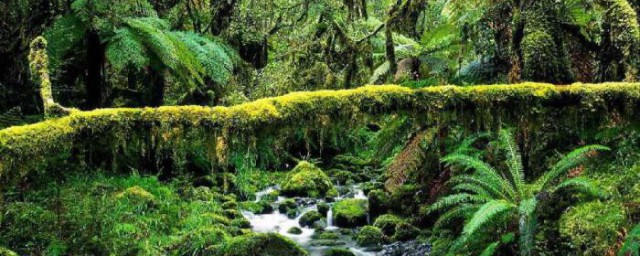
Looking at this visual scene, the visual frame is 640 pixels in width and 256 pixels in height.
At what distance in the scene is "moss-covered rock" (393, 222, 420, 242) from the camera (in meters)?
7.44

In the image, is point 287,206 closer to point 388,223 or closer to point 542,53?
point 388,223

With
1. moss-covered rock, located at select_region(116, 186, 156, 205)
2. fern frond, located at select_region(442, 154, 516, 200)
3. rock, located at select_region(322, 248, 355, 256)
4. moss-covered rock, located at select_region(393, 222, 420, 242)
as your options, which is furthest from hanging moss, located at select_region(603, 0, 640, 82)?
moss-covered rock, located at select_region(116, 186, 156, 205)

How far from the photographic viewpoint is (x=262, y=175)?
37.7ft

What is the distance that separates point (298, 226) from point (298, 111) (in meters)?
6.17

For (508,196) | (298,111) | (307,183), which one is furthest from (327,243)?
(298,111)

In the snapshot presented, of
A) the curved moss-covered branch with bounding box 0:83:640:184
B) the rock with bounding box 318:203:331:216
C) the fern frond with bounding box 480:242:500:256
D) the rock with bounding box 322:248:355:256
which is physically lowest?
the rock with bounding box 322:248:355:256

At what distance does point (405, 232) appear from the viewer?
748cm

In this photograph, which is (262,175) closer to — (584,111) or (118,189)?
(118,189)

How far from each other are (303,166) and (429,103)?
806cm

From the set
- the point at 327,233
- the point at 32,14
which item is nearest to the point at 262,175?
the point at 327,233

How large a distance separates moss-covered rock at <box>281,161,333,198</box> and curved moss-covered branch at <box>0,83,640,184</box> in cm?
729

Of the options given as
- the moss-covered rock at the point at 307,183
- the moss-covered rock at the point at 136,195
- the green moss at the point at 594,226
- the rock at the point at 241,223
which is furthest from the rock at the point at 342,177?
the green moss at the point at 594,226

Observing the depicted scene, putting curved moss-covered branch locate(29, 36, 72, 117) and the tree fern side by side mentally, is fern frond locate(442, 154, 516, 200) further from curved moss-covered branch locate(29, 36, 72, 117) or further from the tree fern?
curved moss-covered branch locate(29, 36, 72, 117)

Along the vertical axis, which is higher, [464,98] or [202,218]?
[464,98]
